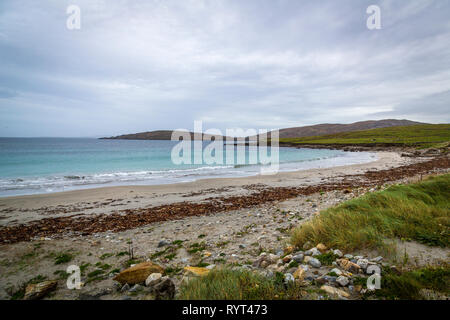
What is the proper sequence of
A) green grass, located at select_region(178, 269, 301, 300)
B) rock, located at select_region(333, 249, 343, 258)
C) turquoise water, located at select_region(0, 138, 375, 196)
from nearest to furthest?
1. green grass, located at select_region(178, 269, 301, 300)
2. rock, located at select_region(333, 249, 343, 258)
3. turquoise water, located at select_region(0, 138, 375, 196)

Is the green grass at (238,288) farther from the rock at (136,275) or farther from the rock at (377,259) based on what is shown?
the rock at (377,259)

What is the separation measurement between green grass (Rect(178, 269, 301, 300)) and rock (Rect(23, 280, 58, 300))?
335 centimetres

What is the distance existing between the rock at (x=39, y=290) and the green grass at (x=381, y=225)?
6066 millimetres

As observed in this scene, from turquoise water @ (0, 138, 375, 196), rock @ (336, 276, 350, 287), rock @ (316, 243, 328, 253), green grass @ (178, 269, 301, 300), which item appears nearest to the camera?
green grass @ (178, 269, 301, 300)

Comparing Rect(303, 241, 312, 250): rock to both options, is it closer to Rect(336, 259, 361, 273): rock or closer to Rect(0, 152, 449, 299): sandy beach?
Rect(0, 152, 449, 299): sandy beach

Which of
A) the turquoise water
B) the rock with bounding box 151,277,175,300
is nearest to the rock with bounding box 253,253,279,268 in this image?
the rock with bounding box 151,277,175,300

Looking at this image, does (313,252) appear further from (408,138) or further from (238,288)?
(408,138)

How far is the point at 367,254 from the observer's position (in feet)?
14.7

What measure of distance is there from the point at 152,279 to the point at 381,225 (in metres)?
5.91

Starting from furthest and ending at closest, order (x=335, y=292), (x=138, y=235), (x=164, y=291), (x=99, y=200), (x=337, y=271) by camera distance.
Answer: (x=99, y=200)
(x=138, y=235)
(x=337, y=271)
(x=164, y=291)
(x=335, y=292)

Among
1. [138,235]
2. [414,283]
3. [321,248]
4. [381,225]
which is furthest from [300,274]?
[138,235]

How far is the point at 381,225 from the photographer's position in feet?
17.9

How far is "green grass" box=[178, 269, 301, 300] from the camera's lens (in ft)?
10.3
